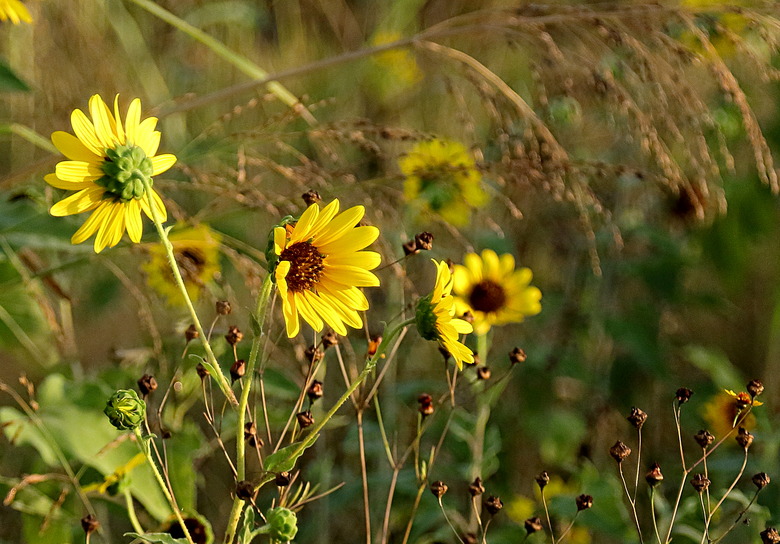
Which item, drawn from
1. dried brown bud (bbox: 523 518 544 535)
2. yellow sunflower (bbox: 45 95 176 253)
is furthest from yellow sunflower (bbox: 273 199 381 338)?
dried brown bud (bbox: 523 518 544 535)

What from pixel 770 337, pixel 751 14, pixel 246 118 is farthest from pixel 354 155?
pixel 751 14

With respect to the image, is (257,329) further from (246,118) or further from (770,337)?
(246,118)

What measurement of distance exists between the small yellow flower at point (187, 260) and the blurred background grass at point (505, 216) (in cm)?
4

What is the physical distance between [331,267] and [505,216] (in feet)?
5.02

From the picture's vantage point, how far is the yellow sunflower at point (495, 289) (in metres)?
1.50

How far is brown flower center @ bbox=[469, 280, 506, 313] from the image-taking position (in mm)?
1487

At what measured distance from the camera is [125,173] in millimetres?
776

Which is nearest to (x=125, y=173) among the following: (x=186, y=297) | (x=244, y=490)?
(x=186, y=297)

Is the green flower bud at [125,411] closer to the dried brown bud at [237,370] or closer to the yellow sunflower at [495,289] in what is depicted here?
the dried brown bud at [237,370]

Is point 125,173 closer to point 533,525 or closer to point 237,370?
point 237,370

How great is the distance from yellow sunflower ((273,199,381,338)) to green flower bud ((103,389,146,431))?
0.54 feet

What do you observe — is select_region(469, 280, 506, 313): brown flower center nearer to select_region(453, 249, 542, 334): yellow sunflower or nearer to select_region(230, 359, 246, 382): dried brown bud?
select_region(453, 249, 542, 334): yellow sunflower

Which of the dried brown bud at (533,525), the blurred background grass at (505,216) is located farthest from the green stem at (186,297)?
the blurred background grass at (505,216)

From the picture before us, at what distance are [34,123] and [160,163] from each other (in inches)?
62.5
